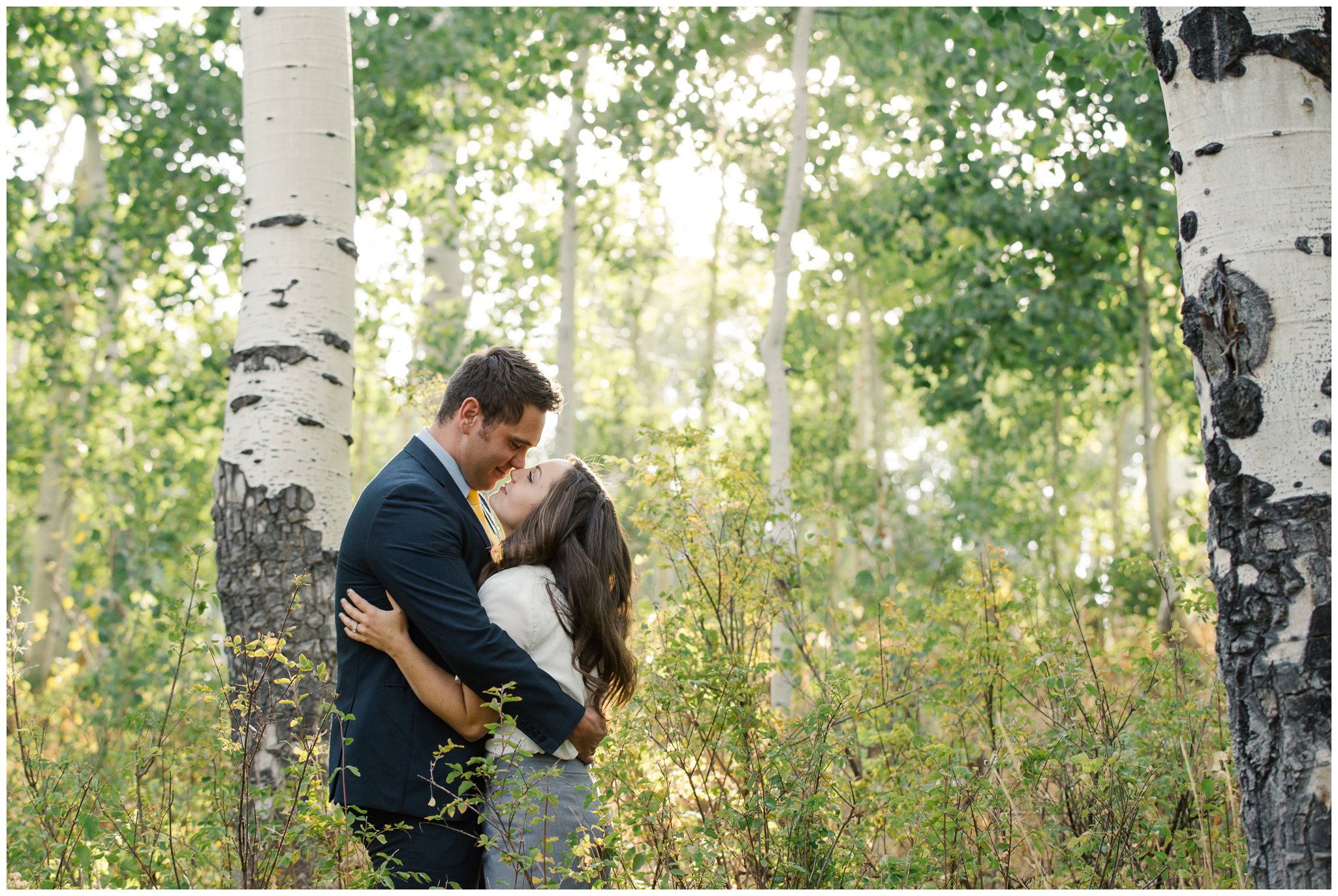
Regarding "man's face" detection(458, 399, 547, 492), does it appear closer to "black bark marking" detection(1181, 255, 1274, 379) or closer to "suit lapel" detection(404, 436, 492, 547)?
"suit lapel" detection(404, 436, 492, 547)

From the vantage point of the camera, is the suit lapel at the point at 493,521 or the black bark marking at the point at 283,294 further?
the black bark marking at the point at 283,294

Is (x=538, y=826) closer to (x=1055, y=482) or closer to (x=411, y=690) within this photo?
(x=411, y=690)

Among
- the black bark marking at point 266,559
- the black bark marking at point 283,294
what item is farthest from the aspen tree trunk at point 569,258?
the black bark marking at point 266,559

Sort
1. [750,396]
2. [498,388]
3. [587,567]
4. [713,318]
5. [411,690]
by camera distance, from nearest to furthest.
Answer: [411,690], [587,567], [498,388], [750,396], [713,318]

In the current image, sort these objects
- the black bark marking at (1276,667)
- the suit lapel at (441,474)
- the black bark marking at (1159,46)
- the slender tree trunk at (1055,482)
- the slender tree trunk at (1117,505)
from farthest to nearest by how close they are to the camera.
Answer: the slender tree trunk at (1117,505), the slender tree trunk at (1055,482), the suit lapel at (441,474), the black bark marking at (1159,46), the black bark marking at (1276,667)

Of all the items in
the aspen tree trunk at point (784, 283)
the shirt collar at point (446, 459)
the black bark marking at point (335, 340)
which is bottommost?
the shirt collar at point (446, 459)

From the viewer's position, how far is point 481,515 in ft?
8.99

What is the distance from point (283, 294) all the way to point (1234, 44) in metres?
2.79

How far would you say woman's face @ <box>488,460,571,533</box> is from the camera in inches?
103

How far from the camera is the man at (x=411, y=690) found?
87.7 inches

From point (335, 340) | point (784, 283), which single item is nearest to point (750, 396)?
point (784, 283)

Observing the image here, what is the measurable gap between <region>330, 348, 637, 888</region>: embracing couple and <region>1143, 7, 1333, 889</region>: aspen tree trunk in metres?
1.38

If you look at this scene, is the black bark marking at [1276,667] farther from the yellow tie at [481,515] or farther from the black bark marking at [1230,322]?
the yellow tie at [481,515]

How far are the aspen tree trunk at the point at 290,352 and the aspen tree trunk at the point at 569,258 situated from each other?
5030mm
